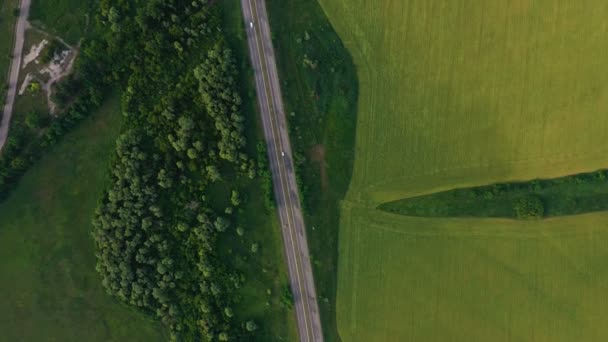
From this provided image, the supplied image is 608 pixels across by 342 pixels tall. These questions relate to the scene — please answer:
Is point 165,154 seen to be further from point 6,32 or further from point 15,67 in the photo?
point 6,32

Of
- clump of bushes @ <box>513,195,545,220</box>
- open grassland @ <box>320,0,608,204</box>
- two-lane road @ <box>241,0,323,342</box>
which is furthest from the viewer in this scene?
two-lane road @ <box>241,0,323,342</box>

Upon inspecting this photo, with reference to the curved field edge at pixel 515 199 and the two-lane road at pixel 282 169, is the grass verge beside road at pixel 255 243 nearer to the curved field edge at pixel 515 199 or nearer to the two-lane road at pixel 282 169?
the two-lane road at pixel 282 169

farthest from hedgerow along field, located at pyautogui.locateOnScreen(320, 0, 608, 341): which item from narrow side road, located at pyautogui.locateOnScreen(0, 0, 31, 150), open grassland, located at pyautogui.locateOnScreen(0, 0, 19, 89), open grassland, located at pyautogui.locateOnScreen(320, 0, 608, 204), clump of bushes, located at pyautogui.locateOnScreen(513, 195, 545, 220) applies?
open grassland, located at pyautogui.locateOnScreen(0, 0, 19, 89)

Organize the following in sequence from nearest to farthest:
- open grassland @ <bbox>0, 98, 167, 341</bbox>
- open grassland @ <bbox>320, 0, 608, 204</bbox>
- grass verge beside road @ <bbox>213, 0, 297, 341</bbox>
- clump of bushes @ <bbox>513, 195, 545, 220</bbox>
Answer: clump of bushes @ <bbox>513, 195, 545, 220</bbox> < open grassland @ <bbox>320, 0, 608, 204</bbox> < grass verge beside road @ <bbox>213, 0, 297, 341</bbox> < open grassland @ <bbox>0, 98, 167, 341</bbox>

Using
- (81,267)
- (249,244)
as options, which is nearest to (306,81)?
(249,244)

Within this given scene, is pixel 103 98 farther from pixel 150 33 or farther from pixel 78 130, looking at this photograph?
pixel 150 33

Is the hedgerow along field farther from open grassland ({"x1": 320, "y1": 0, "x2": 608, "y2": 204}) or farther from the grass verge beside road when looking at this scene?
the grass verge beside road

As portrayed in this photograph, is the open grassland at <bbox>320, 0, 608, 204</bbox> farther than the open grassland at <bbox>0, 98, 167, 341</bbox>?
No
